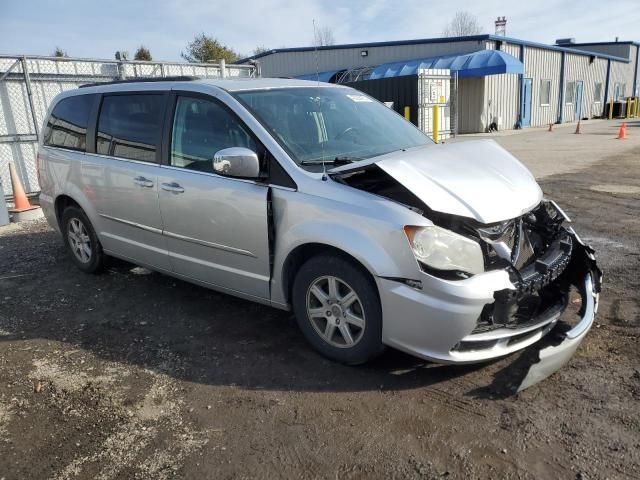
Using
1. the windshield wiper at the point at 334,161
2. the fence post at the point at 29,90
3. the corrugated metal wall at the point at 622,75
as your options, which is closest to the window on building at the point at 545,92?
the corrugated metal wall at the point at 622,75

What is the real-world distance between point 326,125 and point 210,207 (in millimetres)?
1084

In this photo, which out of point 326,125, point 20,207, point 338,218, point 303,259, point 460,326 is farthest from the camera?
point 20,207

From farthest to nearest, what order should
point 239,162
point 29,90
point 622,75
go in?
point 622,75
point 29,90
point 239,162

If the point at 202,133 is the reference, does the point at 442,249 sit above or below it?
below

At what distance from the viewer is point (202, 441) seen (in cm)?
278

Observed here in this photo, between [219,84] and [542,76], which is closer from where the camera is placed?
[219,84]

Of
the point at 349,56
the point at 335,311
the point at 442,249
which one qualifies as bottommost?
the point at 335,311

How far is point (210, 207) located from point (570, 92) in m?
34.7

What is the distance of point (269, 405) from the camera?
3.06 m

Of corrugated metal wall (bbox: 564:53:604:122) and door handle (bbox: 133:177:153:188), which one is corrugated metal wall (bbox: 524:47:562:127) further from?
door handle (bbox: 133:177:153:188)

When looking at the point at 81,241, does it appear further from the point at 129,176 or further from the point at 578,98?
the point at 578,98

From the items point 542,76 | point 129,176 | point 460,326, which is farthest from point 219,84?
point 542,76

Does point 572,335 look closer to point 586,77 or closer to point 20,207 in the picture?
point 20,207

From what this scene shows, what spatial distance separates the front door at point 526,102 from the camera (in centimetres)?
2733
